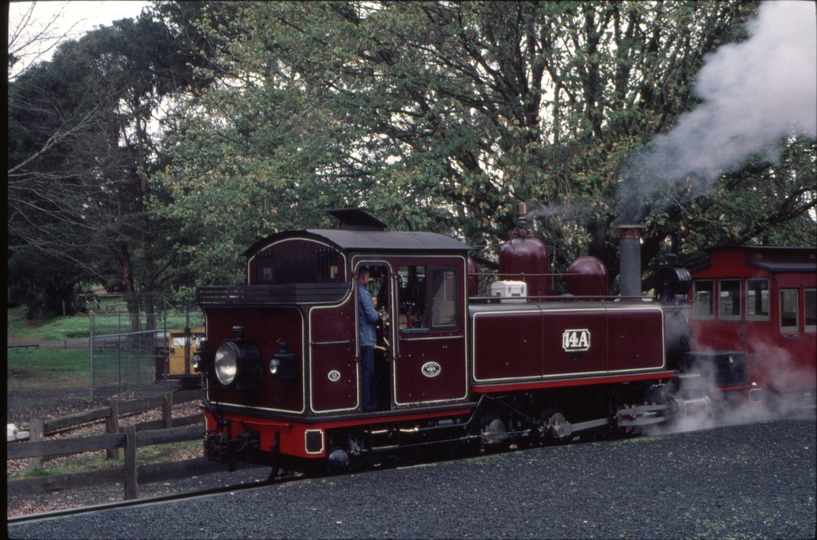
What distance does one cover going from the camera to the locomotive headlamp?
8.65 m

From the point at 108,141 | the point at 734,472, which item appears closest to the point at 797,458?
the point at 734,472

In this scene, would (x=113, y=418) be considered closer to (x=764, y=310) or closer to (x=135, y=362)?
(x=764, y=310)

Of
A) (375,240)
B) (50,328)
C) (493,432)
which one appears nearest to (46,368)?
(50,328)

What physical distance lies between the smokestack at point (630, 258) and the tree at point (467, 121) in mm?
1384

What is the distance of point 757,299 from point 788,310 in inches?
19.3

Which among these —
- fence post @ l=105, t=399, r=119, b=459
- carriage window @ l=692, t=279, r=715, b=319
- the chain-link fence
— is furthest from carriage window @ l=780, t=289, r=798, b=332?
the chain-link fence

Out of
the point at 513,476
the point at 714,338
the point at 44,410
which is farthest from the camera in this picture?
the point at 44,410

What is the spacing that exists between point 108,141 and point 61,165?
11.0 ft

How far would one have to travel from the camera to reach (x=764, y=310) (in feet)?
42.3

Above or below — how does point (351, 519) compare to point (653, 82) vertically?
below

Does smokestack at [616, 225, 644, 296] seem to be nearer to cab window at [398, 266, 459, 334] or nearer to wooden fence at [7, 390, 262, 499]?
cab window at [398, 266, 459, 334]

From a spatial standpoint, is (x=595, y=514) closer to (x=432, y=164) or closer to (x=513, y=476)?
(x=513, y=476)

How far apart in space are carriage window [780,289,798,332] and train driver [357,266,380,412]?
288 inches

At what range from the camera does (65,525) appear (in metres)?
6.68
